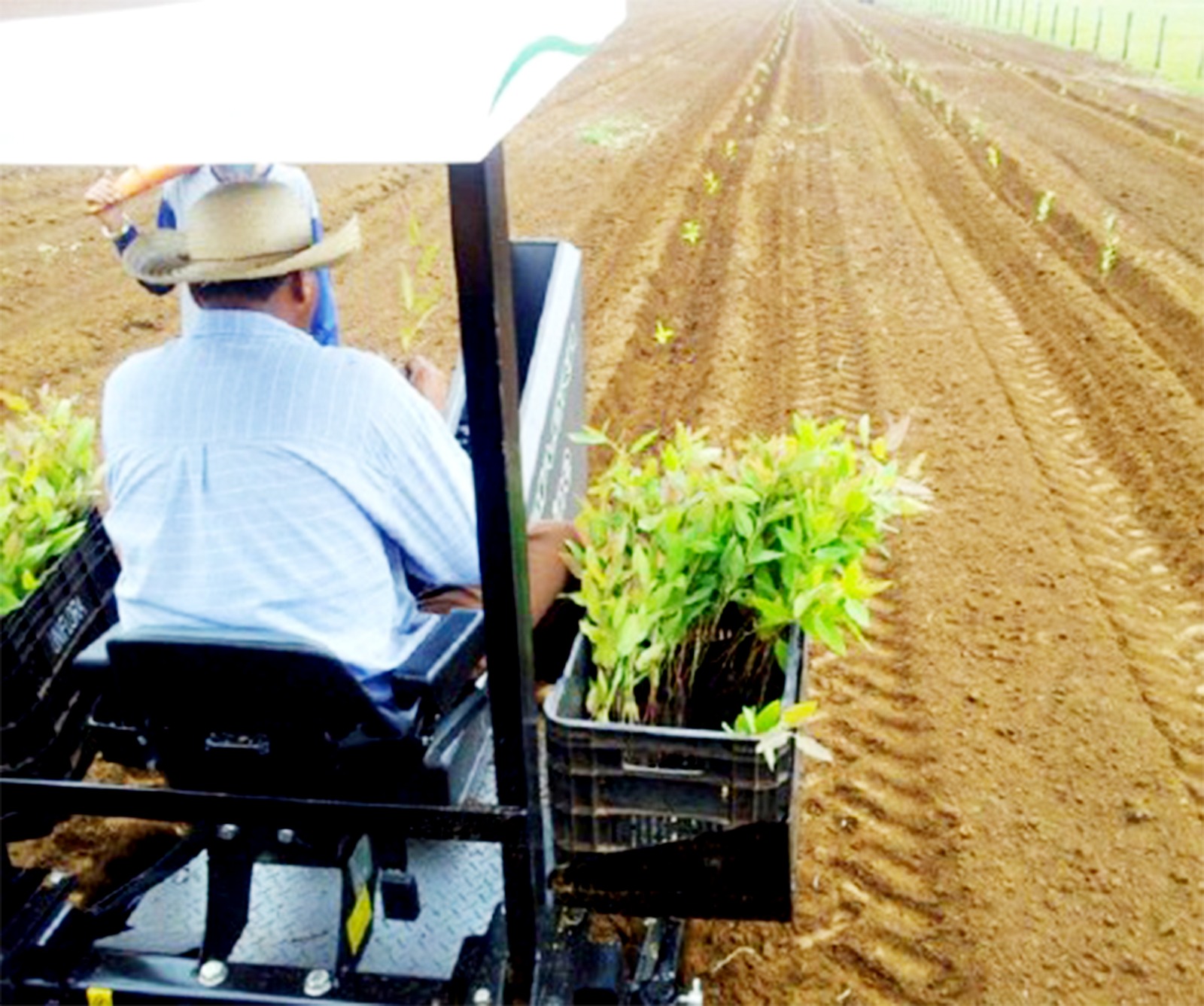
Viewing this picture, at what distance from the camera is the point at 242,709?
7.63 ft

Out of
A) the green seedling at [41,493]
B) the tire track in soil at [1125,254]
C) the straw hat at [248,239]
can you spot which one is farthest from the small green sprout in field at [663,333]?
the straw hat at [248,239]

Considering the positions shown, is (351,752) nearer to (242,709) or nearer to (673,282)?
(242,709)

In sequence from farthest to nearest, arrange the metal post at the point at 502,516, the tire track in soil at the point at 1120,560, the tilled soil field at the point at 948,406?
1. the tire track in soil at the point at 1120,560
2. the tilled soil field at the point at 948,406
3. the metal post at the point at 502,516

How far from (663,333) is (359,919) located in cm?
495

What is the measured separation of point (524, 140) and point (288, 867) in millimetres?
12938

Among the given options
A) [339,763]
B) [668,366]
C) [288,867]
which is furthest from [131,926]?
[668,366]

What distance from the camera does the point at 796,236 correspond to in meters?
9.92

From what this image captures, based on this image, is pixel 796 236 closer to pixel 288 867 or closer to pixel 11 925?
pixel 288 867

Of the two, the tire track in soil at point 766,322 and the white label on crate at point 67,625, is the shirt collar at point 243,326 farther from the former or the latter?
the tire track in soil at point 766,322

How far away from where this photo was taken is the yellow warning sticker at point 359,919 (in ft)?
8.48

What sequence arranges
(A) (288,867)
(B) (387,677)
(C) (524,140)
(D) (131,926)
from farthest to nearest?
(C) (524,140) < (A) (288,867) < (D) (131,926) < (B) (387,677)

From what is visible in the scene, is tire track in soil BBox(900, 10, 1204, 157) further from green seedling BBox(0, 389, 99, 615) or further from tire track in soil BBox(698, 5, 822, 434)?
green seedling BBox(0, 389, 99, 615)

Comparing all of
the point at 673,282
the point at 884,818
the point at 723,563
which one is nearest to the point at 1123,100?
the point at 673,282

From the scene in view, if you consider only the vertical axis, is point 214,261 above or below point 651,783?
above
